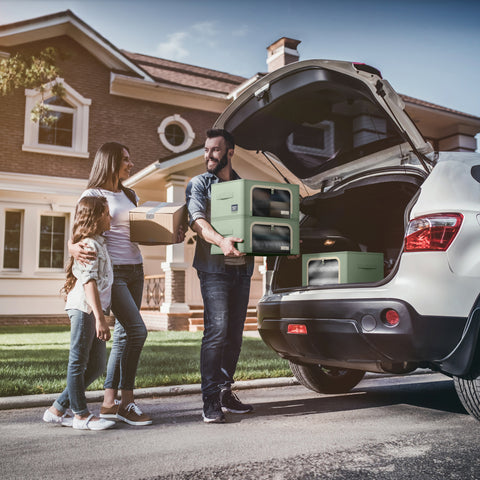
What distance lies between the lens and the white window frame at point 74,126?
1511 cm

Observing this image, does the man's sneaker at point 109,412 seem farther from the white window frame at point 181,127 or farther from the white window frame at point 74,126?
the white window frame at point 181,127

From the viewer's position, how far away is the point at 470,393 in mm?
3914

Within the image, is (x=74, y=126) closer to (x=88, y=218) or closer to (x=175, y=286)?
(x=175, y=286)

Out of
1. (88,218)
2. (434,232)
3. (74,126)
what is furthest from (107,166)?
(74,126)

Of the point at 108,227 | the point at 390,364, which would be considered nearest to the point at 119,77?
the point at 108,227

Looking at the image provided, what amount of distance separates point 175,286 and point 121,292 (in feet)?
30.4

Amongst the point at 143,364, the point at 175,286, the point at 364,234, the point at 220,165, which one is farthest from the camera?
the point at 175,286

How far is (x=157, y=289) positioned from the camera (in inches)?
608

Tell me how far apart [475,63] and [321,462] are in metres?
4.96

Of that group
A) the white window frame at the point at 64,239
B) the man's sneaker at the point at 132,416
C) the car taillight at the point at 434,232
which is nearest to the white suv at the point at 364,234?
the car taillight at the point at 434,232

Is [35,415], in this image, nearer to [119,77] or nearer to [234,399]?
[234,399]

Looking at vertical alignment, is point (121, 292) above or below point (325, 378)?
above

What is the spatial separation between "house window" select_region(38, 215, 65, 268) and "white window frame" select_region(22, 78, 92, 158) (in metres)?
1.76

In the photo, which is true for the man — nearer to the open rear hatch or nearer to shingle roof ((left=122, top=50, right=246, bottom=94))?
the open rear hatch
